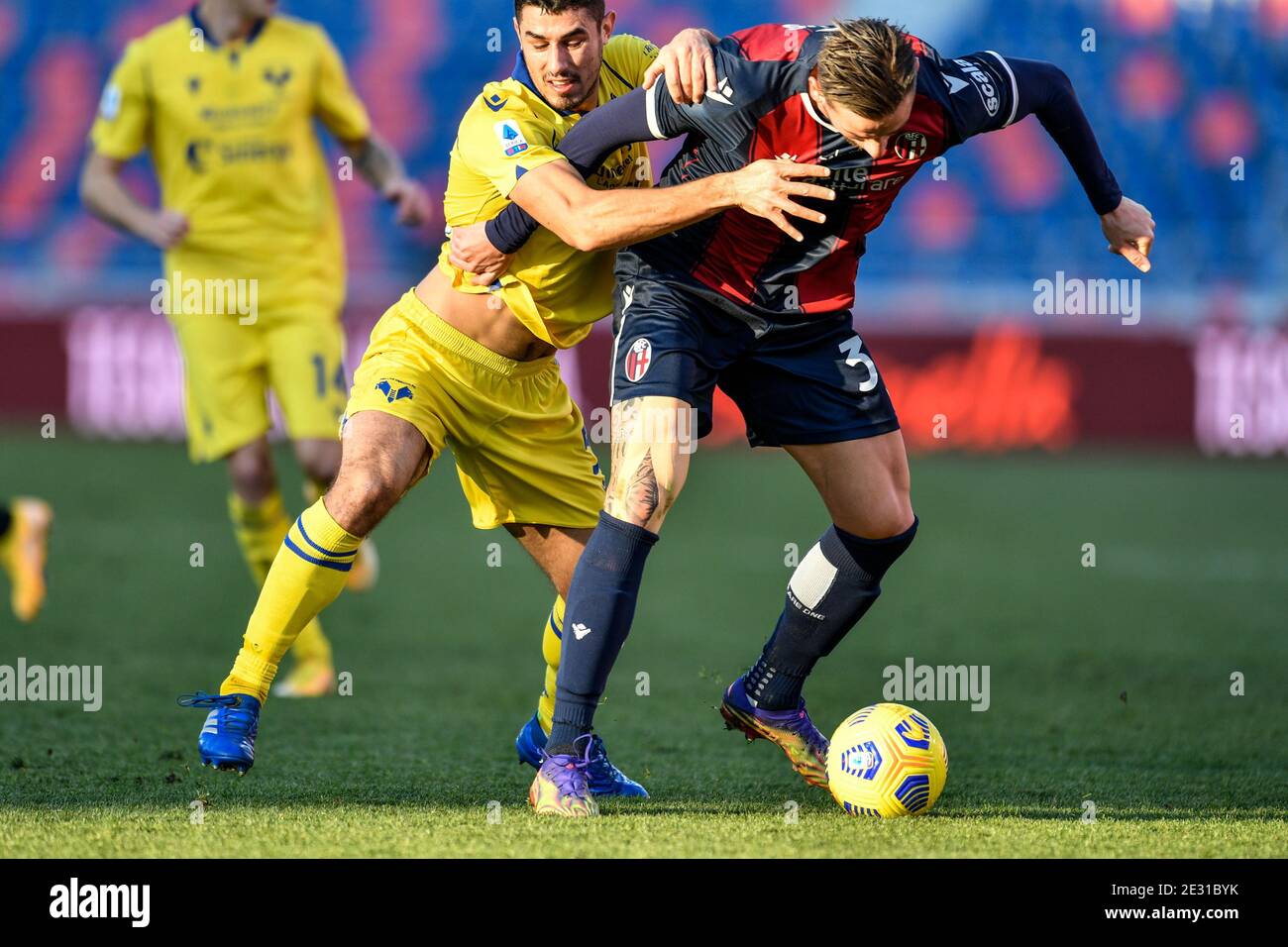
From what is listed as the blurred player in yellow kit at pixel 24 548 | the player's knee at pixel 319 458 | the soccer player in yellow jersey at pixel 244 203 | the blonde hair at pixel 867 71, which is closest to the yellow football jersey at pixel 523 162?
→ the blonde hair at pixel 867 71

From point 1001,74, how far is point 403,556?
246 inches

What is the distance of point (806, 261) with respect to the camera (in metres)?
4.53

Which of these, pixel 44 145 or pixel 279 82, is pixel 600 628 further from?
pixel 44 145

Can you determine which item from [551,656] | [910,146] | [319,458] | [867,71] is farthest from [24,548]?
[867,71]

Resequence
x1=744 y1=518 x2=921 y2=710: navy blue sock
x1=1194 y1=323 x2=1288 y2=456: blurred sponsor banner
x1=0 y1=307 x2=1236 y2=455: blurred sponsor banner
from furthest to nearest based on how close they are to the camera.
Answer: x1=0 y1=307 x2=1236 y2=455: blurred sponsor banner
x1=1194 y1=323 x2=1288 y2=456: blurred sponsor banner
x1=744 y1=518 x2=921 y2=710: navy blue sock

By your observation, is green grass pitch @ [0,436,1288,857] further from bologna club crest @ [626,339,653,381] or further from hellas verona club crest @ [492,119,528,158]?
hellas verona club crest @ [492,119,528,158]

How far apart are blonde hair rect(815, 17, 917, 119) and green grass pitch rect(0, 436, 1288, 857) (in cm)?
170

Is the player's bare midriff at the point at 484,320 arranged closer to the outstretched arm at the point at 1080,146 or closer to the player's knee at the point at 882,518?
the player's knee at the point at 882,518

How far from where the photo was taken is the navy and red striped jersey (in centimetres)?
425

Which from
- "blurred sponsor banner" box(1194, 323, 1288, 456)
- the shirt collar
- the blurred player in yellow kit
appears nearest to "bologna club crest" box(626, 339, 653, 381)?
the shirt collar

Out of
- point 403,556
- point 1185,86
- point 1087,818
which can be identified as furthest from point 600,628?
point 1185,86

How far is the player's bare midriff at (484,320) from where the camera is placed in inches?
182

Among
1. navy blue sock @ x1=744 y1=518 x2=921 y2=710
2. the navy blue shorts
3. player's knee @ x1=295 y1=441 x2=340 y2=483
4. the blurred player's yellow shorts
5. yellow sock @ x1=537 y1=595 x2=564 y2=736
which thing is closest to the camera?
the navy blue shorts

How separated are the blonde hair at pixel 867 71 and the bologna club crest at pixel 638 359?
77 cm
